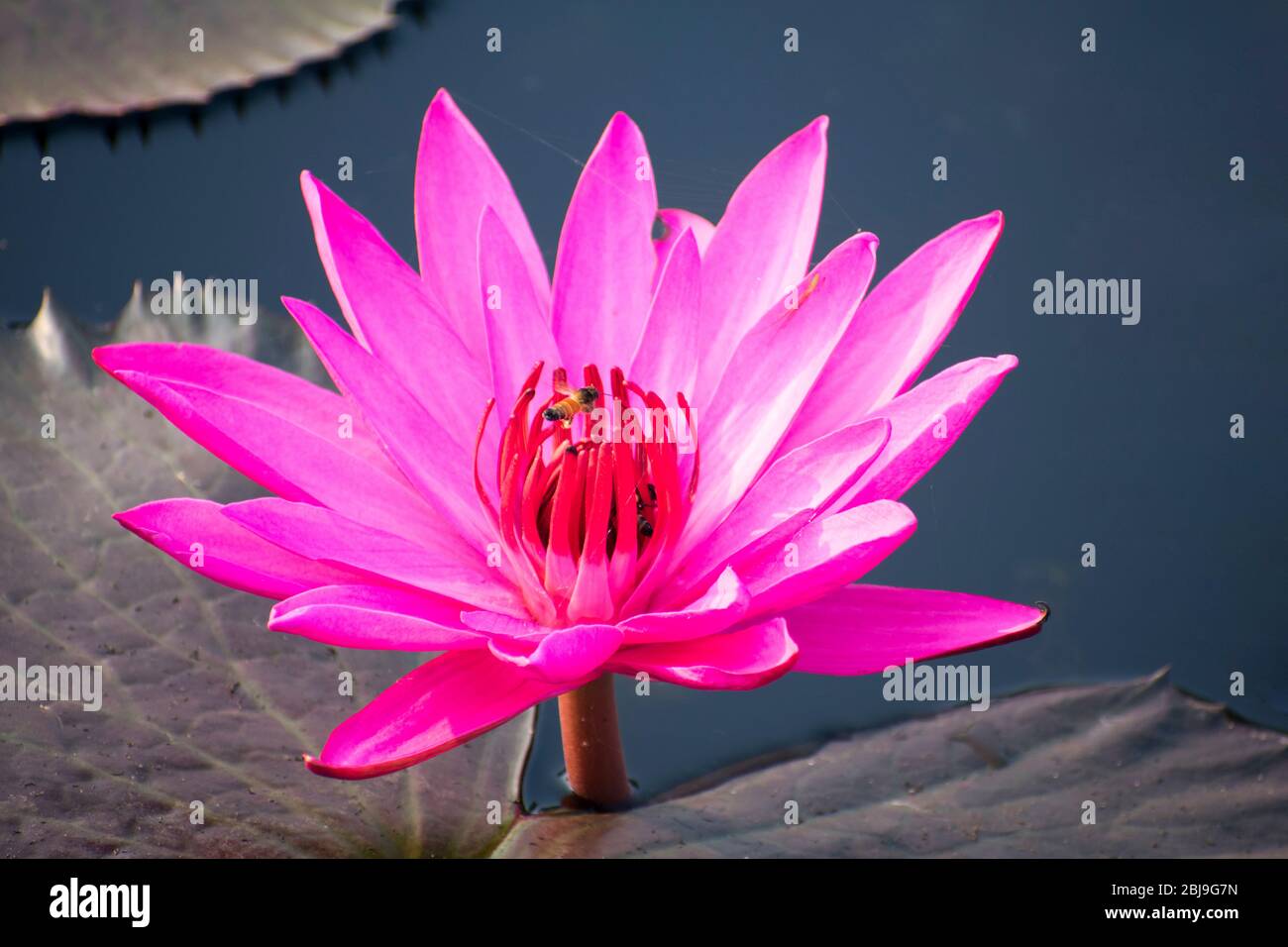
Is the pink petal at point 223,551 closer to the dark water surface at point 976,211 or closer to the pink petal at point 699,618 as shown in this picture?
the pink petal at point 699,618

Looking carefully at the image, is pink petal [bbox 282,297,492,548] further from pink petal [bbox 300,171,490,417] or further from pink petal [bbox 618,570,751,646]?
pink petal [bbox 618,570,751,646]

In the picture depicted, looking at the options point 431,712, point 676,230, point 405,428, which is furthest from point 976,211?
point 431,712

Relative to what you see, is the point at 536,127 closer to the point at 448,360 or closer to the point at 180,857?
the point at 448,360

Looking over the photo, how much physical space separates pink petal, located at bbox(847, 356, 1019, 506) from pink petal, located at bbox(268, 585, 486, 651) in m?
0.31

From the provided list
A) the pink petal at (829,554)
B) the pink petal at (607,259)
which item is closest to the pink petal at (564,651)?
the pink petal at (829,554)

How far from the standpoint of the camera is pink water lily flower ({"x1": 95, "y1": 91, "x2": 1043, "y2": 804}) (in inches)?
30.1

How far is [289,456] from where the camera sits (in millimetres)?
834

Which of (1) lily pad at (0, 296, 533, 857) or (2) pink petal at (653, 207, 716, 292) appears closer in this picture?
(1) lily pad at (0, 296, 533, 857)

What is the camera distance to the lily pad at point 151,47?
1467mm

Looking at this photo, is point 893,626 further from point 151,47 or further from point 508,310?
point 151,47

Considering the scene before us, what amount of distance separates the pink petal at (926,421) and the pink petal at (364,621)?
31 cm

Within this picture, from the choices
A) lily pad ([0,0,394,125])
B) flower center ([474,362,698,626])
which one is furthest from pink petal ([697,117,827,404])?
lily pad ([0,0,394,125])

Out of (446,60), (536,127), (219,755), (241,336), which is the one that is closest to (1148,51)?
(536,127)
